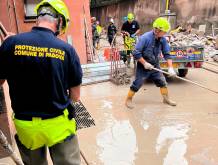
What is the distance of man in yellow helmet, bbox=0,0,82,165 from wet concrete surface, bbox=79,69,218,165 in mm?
1684

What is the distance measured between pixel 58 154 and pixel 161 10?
65.7ft

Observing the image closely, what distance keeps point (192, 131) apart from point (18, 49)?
3647mm

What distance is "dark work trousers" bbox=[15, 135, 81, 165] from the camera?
250 cm

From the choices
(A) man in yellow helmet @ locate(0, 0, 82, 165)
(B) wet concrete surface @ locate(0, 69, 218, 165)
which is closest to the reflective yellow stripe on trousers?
(A) man in yellow helmet @ locate(0, 0, 82, 165)

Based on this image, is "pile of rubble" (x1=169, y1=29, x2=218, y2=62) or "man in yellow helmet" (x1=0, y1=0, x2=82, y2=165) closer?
"man in yellow helmet" (x1=0, y1=0, x2=82, y2=165)

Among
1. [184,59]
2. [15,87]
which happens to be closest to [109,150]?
[15,87]

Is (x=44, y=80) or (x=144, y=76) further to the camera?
(x=144, y=76)

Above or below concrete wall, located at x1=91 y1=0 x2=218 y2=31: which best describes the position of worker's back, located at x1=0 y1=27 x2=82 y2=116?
below

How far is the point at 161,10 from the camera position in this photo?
835 inches

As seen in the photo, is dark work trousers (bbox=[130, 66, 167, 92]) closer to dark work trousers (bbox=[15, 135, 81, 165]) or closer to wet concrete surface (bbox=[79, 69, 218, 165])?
wet concrete surface (bbox=[79, 69, 218, 165])

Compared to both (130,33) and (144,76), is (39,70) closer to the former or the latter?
(144,76)

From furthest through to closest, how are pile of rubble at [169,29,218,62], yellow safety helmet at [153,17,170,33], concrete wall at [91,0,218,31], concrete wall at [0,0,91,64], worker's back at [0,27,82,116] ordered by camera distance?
concrete wall at [91,0,218,31]
pile of rubble at [169,29,218,62]
concrete wall at [0,0,91,64]
yellow safety helmet at [153,17,170,33]
worker's back at [0,27,82,116]

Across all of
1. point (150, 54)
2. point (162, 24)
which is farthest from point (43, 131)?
point (150, 54)

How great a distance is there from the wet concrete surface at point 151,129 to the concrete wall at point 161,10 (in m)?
10.3
